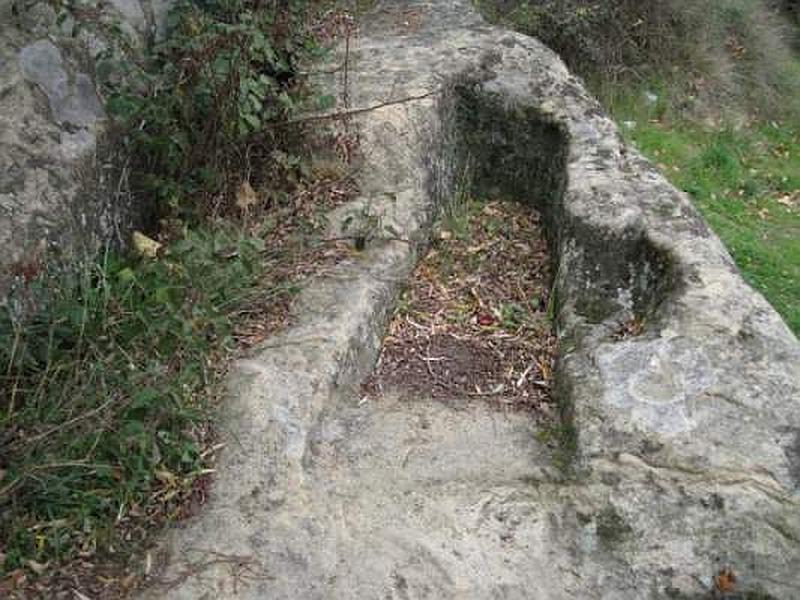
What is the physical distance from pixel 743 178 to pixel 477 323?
5.52 metres

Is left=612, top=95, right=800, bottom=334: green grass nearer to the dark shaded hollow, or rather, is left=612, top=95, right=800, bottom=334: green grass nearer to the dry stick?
the dark shaded hollow

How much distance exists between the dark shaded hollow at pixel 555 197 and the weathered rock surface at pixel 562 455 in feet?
0.05

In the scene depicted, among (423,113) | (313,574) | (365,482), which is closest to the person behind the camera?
(313,574)

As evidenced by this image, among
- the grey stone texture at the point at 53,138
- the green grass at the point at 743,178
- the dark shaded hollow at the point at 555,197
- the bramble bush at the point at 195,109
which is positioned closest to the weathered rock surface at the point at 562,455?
the dark shaded hollow at the point at 555,197

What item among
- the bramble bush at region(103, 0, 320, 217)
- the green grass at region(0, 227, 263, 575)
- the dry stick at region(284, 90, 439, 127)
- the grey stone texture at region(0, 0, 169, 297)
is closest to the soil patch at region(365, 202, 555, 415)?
the dry stick at region(284, 90, 439, 127)

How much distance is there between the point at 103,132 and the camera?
12.4 feet

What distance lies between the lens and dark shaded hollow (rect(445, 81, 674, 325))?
4000 millimetres

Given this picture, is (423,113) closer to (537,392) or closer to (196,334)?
(537,392)

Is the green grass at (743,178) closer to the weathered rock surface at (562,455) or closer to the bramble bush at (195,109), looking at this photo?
the weathered rock surface at (562,455)

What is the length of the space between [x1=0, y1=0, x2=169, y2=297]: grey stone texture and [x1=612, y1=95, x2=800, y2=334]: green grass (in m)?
4.76

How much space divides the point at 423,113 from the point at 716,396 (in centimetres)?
251

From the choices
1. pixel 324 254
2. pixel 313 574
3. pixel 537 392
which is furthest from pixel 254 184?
pixel 313 574

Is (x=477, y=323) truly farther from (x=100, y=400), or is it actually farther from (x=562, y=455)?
(x=100, y=400)

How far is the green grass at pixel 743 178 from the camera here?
695cm
